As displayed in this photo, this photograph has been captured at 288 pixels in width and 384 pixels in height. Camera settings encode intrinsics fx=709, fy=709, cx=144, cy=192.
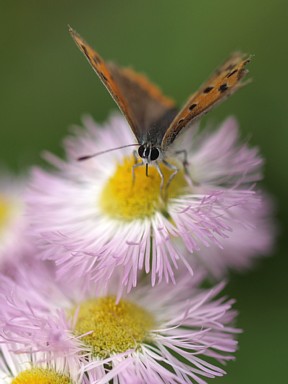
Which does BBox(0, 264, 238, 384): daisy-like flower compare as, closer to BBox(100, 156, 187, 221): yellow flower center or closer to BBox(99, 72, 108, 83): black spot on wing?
BBox(100, 156, 187, 221): yellow flower center

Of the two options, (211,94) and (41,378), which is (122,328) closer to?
(41,378)

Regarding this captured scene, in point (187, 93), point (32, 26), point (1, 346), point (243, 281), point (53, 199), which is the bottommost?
point (243, 281)

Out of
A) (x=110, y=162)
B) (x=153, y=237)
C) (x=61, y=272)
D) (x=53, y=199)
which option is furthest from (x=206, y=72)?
(x=61, y=272)

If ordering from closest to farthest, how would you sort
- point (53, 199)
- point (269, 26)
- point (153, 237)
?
point (153, 237) < point (53, 199) < point (269, 26)

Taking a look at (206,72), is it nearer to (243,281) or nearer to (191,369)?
(243,281)

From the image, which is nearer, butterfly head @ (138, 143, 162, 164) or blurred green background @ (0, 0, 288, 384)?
butterfly head @ (138, 143, 162, 164)

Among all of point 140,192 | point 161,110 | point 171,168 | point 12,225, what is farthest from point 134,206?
point 12,225

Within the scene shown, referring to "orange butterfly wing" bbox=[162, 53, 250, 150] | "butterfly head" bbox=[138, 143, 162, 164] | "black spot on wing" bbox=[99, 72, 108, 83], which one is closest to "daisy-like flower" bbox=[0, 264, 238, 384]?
"butterfly head" bbox=[138, 143, 162, 164]

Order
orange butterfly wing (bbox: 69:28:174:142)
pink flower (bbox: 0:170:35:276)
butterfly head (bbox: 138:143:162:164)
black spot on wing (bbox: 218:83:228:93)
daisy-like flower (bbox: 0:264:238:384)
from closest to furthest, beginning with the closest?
daisy-like flower (bbox: 0:264:238:384), black spot on wing (bbox: 218:83:228:93), butterfly head (bbox: 138:143:162:164), orange butterfly wing (bbox: 69:28:174:142), pink flower (bbox: 0:170:35:276)
